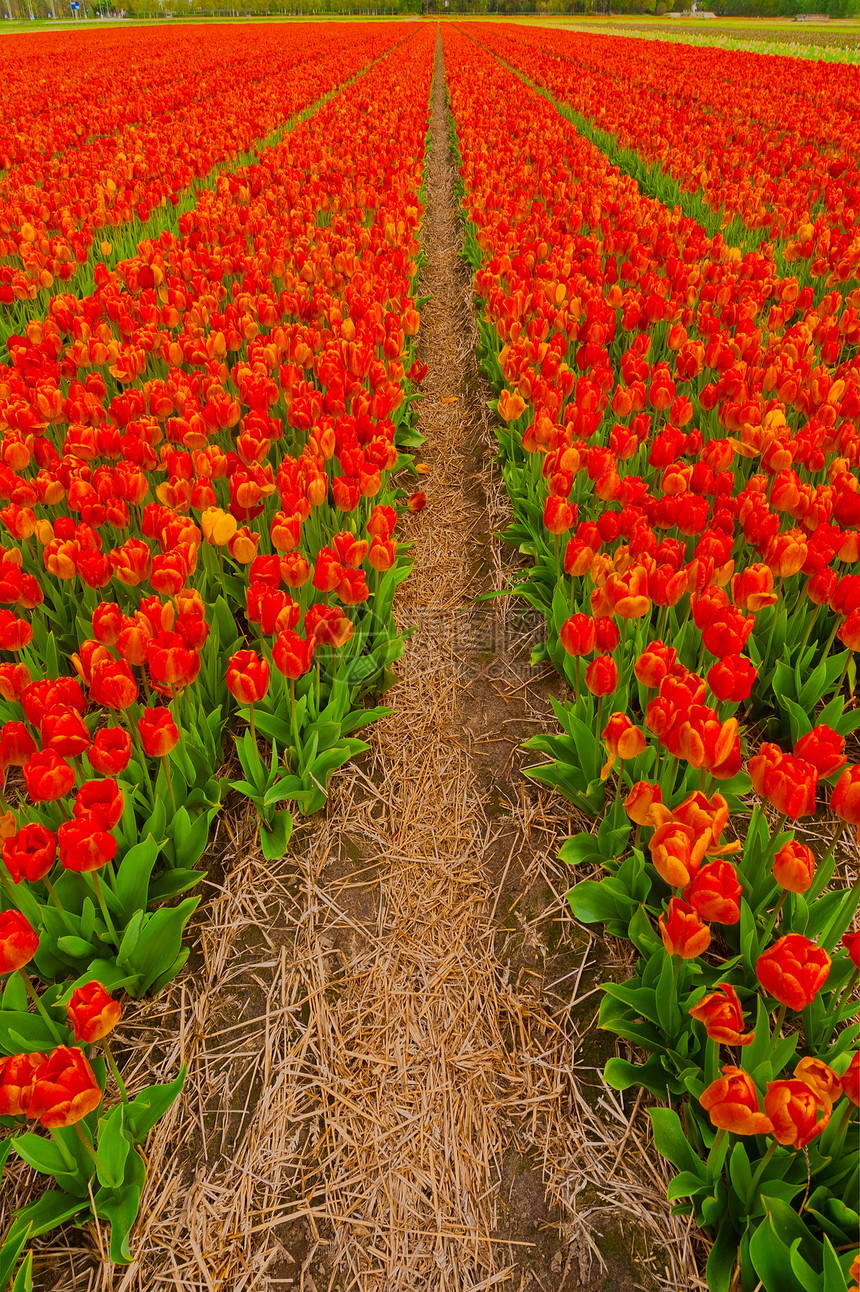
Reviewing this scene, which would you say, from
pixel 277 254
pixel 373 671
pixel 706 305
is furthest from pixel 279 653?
pixel 277 254

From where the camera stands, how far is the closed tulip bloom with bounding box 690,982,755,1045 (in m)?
1.46

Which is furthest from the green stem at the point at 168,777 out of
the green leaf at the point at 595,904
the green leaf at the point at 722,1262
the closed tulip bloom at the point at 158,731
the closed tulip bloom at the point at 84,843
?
the green leaf at the point at 722,1262

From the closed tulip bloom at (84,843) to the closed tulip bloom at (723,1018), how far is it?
1.38m

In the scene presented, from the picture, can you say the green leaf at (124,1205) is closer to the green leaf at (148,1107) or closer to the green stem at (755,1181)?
the green leaf at (148,1107)

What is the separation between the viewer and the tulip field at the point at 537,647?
1.62 metres

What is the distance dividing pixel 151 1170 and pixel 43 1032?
45cm

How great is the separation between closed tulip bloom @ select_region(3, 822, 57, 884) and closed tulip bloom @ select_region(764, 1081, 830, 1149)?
1603mm

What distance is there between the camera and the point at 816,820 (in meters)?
2.67

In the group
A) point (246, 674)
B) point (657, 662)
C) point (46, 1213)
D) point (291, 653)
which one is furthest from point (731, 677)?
point (46, 1213)

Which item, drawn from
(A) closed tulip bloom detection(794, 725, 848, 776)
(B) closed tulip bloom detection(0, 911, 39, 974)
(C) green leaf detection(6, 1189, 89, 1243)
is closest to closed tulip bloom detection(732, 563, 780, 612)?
(A) closed tulip bloom detection(794, 725, 848, 776)

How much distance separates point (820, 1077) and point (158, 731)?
5.75ft

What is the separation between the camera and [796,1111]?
4.34 feet

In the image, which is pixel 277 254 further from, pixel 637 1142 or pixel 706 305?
pixel 637 1142

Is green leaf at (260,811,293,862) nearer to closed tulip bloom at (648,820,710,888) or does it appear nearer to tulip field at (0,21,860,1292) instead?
tulip field at (0,21,860,1292)
